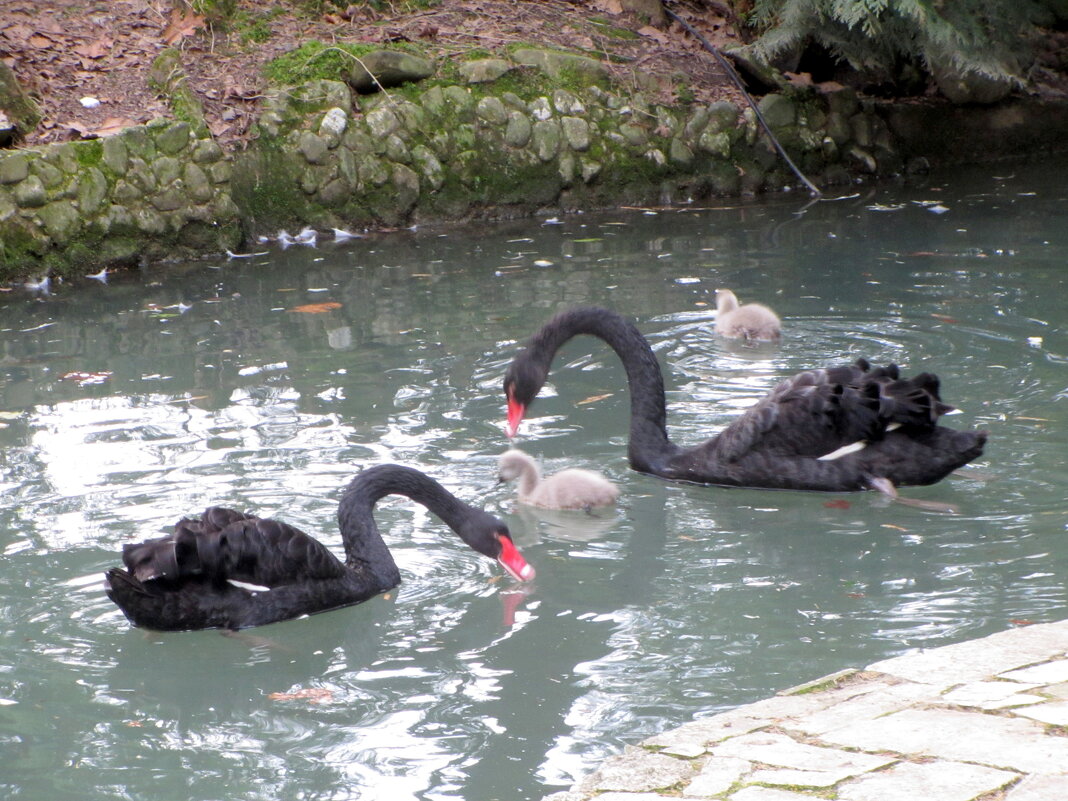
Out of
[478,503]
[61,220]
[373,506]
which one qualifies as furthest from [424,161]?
Answer: [373,506]

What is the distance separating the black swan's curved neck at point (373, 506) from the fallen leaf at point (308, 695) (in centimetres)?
55

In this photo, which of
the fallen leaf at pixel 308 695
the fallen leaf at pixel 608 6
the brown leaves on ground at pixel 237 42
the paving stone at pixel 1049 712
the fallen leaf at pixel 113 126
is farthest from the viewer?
the fallen leaf at pixel 608 6

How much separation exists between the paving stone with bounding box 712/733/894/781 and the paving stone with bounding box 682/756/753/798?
3 cm

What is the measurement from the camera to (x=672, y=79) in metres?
10.2

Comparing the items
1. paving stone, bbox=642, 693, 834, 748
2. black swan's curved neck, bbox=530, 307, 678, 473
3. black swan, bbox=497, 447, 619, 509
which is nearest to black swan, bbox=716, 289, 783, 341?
black swan's curved neck, bbox=530, 307, 678, 473

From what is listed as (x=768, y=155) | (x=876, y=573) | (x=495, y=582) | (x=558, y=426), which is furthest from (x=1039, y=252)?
(x=495, y=582)

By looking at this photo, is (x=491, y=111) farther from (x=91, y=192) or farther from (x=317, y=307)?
(x=317, y=307)

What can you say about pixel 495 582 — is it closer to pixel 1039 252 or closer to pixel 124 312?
pixel 124 312

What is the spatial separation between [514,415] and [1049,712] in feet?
8.09

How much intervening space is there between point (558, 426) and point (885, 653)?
2.16 m

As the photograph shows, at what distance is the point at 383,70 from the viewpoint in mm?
9367

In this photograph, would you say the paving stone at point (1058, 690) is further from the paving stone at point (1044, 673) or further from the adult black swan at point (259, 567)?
the adult black swan at point (259, 567)

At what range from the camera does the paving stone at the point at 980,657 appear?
274 centimetres

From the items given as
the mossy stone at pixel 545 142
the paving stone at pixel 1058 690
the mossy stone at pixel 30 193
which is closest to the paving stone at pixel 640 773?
the paving stone at pixel 1058 690
